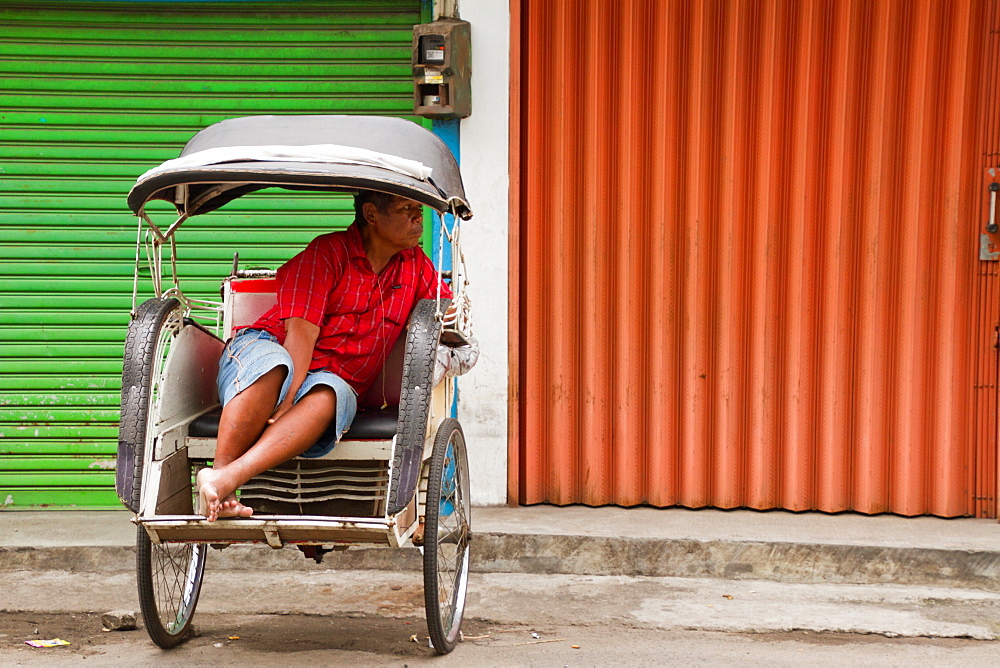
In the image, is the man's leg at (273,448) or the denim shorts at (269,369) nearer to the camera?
the man's leg at (273,448)

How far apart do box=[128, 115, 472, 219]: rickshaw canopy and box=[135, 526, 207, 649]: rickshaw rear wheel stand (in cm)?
123

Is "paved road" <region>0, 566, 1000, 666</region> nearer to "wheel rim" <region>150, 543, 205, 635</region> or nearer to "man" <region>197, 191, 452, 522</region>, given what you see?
"wheel rim" <region>150, 543, 205, 635</region>


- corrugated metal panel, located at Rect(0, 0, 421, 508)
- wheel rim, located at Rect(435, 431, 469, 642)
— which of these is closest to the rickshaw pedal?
wheel rim, located at Rect(435, 431, 469, 642)

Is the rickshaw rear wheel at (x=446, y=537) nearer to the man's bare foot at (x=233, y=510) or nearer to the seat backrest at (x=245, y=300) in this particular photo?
the man's bare foot at (x=233, y=510)

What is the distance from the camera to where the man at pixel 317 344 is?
138 inches

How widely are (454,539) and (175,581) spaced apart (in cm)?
109

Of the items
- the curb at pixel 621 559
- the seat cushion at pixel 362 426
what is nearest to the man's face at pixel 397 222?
the seat cushion at pixel 362 426

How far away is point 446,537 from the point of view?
4.03 meters

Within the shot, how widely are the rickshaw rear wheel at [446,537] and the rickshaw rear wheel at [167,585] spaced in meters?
0.94

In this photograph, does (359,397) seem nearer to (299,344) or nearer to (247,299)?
(299,344)

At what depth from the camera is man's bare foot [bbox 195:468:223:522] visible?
10.9ft

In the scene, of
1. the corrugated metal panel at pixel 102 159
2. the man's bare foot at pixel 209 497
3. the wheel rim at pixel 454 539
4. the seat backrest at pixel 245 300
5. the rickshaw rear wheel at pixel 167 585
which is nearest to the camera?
the man's bare foot at pixel 209 497

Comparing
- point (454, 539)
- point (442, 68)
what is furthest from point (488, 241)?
point (454, 539)

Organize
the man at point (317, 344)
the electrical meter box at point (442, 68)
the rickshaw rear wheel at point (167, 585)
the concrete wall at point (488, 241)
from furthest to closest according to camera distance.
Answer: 1. the concrete wall at point (488, 241)
2. the electrical meter box at point (442, 68)
3. the rickshaw rear wheel at point (167, 585)
4. the man at point (317, 344)
